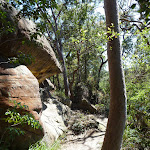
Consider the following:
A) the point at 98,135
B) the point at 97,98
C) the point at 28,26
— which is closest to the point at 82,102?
the point at 97,98

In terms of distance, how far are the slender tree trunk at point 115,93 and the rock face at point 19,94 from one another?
7.31ft

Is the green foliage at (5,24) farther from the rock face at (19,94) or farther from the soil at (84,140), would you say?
the soil at (84,140)

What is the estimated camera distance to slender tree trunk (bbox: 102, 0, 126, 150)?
2.71 metres

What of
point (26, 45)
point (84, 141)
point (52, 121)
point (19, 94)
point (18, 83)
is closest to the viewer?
point (19, 94)

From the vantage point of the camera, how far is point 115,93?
109 inches

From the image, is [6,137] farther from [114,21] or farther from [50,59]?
[114,21]

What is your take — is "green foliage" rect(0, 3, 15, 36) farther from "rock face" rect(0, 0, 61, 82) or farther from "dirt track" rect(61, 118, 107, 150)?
"dirt track" rect(61, 118, 107, 150)

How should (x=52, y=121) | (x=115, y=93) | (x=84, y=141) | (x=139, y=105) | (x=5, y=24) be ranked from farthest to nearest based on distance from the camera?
1. (x=52, y=121)
2. (x=84, y=141)
3. (x=139, y=105)
4. (x=5, y=24)
5. (x=115, y=93)

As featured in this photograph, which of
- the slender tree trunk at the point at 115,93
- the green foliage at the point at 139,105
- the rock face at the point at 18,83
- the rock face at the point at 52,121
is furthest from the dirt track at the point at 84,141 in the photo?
the slender tree trunk at the point at 115,93

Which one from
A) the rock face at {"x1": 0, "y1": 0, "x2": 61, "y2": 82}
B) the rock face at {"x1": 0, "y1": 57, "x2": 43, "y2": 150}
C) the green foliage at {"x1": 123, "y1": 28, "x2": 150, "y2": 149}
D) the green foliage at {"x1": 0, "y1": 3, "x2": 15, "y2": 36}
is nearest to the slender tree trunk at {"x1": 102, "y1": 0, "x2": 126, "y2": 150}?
the green foliage at {"x1": 123, "y1": 28, "x2": 150, "y2": 149}

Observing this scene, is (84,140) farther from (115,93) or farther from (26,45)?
(26,45)

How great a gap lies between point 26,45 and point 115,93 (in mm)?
3623

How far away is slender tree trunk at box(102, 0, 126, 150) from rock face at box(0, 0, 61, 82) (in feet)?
6.14

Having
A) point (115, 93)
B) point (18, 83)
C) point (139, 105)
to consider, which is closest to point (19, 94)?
point (18, 83)
